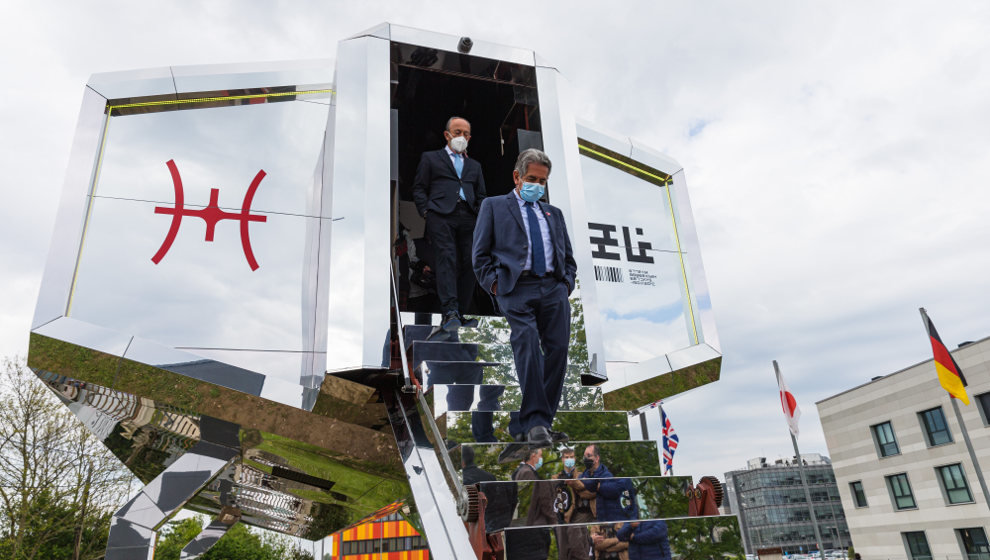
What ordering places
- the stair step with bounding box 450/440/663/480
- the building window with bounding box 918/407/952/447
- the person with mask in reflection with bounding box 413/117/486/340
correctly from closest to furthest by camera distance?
the stair step with bounding box 450/440/663/480, the person with mask in reflection with bounding box 413/117/486/340, the building window with bounding box 918/407/952/447

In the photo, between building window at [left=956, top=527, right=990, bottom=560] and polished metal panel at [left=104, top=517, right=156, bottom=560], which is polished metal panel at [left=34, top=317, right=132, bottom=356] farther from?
building window at [left=956, top=527, right=990, bottom=560]

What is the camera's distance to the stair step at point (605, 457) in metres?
3.58

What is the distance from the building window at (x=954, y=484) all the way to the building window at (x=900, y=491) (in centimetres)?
225

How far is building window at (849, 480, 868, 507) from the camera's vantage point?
118 feet

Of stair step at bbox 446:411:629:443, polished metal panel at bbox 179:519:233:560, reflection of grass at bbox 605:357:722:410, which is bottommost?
polished metal panel at bbox 179:519:233:560

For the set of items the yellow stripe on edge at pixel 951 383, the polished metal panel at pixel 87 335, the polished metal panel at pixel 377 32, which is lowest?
the polished metal panel at pixel 87 335

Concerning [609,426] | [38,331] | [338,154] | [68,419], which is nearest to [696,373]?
[609,426]

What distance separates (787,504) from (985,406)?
83.8 metres

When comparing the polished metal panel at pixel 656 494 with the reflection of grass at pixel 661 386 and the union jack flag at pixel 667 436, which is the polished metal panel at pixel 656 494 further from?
the union jack flag at pixel 667 436

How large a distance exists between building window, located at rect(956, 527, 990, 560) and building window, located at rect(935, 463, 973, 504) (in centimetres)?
128

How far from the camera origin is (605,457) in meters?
3.88

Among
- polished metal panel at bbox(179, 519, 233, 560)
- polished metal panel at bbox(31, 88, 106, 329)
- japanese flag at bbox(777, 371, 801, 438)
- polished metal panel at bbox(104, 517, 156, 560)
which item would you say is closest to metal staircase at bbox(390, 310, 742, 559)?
polished metal panel at bbox(104, 517, 156, 560)

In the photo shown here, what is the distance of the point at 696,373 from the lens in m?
6.72

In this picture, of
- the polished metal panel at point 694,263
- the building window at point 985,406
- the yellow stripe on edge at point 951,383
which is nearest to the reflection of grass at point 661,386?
the polished metal panel at point 694,263
